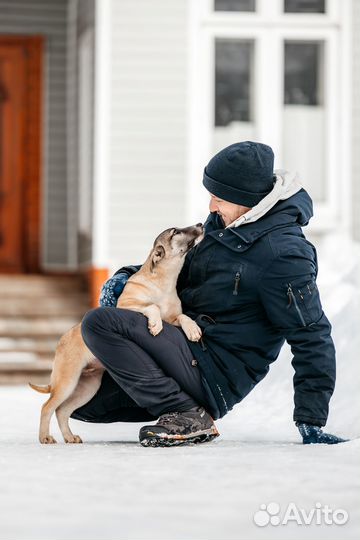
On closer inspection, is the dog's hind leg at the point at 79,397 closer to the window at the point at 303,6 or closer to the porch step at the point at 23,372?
the porch step at the point at 23,372

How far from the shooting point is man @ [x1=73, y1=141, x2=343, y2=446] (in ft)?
15.8

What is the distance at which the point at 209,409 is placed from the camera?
5047 mm

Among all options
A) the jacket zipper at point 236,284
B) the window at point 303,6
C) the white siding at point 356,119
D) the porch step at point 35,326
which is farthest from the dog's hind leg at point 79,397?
the window at point 303,6

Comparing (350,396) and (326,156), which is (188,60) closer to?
(326,156)

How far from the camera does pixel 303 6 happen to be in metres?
10.8

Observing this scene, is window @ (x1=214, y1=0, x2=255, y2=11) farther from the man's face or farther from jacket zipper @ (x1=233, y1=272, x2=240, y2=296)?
jacket zipper @ (x1=233, y1=272, x2=240, y2=296)

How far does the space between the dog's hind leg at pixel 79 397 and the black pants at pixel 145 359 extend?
0.66 ft

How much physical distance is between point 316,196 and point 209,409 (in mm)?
6024

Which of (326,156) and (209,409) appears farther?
(326,156)

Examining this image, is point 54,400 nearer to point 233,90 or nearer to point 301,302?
point 301,302

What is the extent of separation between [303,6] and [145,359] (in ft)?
21.5

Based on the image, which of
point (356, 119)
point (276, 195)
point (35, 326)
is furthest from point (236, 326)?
point (356, 119)

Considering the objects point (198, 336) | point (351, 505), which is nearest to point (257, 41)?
point (198, 336)

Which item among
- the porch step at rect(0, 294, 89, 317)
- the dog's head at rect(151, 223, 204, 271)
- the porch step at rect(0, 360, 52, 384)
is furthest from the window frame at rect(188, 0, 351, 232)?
the dog's head at rect(151, 223, 204, 271)
